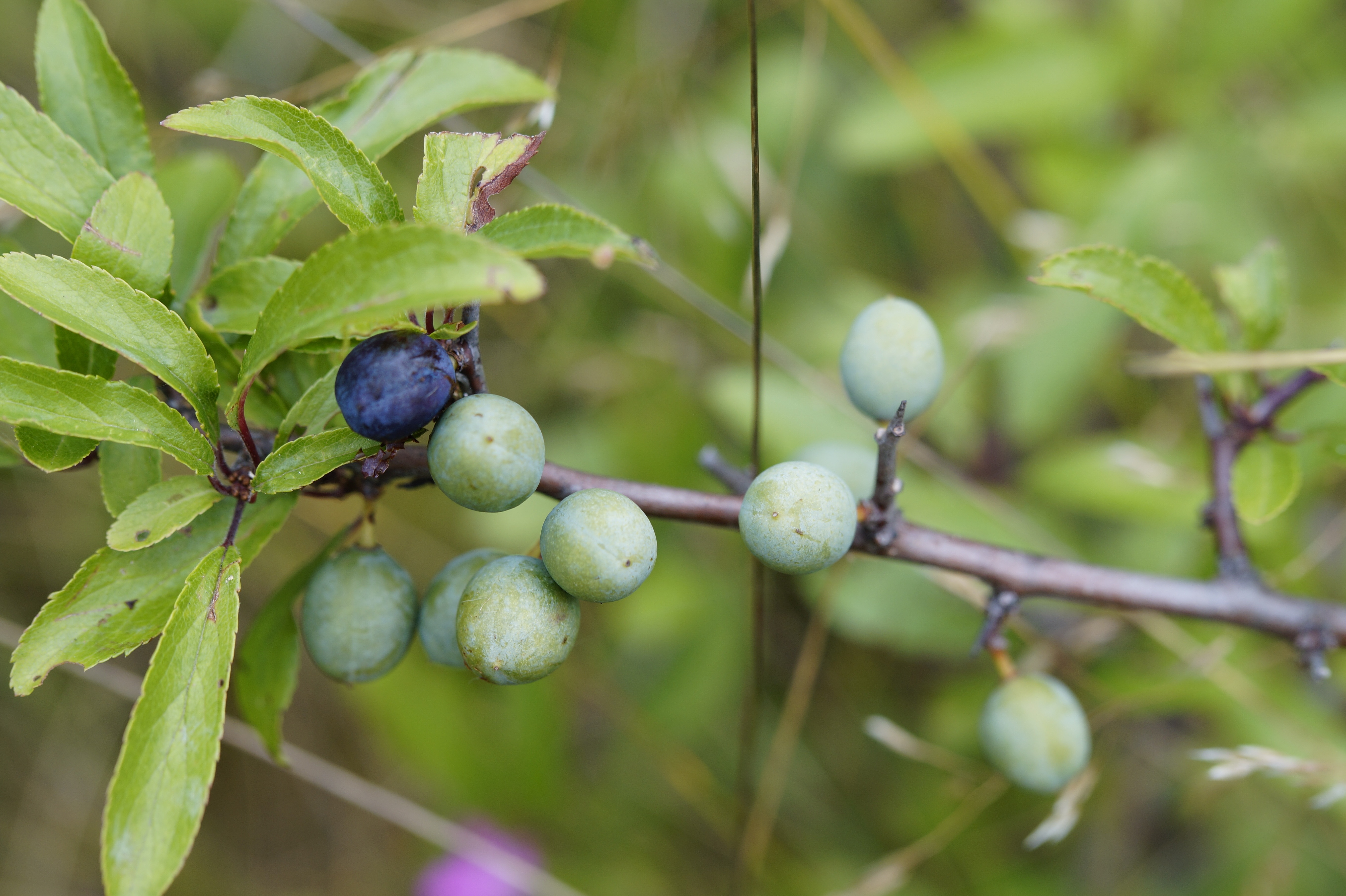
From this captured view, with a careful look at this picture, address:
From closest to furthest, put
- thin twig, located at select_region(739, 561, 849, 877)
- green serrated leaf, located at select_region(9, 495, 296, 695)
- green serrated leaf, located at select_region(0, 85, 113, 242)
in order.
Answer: green serrated leaf, located at select_region(9, 495, 296, 695), green serrated leaf, located at select_region(0, 85, 113, 242), thin twig, located at select_region(739, 561, 849, 877)

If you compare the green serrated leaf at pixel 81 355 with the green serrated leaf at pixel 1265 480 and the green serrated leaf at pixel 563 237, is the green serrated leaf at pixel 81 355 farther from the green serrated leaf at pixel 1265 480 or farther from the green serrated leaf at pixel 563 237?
the green serrated leaf at pixel 1265 480

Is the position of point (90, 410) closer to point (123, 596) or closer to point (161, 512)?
point (161, 512)

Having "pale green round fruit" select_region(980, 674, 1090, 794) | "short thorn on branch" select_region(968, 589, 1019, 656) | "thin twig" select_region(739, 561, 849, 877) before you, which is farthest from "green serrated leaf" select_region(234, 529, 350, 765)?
"thin twig" select_region(739, 561, 849, 877)

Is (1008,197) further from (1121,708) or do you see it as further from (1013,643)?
(1121,708)

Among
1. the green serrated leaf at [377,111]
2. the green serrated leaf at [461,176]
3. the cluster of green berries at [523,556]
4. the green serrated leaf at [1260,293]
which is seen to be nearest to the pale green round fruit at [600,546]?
the cluster of green berries at [523,556]

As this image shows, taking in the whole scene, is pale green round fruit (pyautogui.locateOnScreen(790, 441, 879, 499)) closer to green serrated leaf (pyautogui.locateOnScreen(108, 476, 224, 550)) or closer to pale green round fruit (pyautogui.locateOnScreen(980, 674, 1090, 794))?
pale green round fruit (pyautogui.locateOnScreen(980, 674, 1090, 794))

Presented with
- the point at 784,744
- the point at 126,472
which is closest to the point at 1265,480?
the point at 784,744
